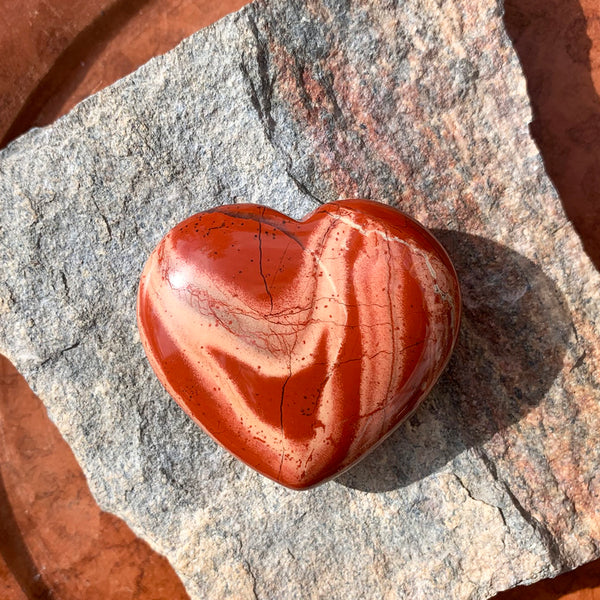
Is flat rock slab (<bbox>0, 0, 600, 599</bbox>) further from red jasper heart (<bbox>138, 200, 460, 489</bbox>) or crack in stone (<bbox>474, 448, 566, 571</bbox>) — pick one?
red jasper heart (<bbox>138, 200, 460, 489</bbox>)

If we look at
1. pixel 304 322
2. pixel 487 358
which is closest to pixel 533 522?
pixel 487 358

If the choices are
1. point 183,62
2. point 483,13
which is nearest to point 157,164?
point 183,62

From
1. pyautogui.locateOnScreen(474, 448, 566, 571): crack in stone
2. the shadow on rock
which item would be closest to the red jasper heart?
the shadow on rock

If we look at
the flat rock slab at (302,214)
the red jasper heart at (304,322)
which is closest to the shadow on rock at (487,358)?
the flat rock slab at (302,214)

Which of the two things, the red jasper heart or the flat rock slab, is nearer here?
the red jasper heart

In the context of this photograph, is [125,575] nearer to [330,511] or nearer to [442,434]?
[330,511]

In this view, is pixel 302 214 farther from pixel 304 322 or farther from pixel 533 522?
pixel 533 522

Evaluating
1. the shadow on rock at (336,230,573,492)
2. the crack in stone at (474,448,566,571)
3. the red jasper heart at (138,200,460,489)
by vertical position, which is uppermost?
the red jasper heart at (138,200,460,489)
